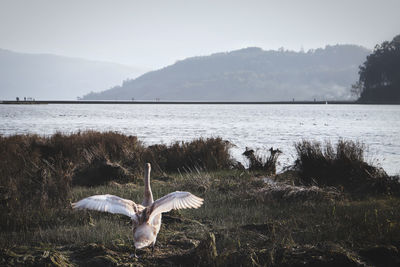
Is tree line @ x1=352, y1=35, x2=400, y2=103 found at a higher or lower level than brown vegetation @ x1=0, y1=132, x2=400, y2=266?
higher

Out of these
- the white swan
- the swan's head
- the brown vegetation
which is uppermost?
the white swan

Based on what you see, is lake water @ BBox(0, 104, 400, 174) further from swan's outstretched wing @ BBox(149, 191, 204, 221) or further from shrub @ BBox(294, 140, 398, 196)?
swan's outstretched wing @ BBox(149, 191, 204, 221)

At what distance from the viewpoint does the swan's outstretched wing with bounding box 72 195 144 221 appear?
6.37 meters

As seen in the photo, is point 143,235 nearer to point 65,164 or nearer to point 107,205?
point 107,205

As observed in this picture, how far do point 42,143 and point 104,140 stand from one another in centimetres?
256

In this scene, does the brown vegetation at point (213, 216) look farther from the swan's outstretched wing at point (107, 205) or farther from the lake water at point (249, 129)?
the lake water at point (249, 129)

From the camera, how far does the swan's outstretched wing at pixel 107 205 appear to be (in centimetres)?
Answer: 637

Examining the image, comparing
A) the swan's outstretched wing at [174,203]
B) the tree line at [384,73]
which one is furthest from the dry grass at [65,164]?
the tree line at [384,73]

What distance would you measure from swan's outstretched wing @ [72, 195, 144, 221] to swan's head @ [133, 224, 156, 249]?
0.22 metres

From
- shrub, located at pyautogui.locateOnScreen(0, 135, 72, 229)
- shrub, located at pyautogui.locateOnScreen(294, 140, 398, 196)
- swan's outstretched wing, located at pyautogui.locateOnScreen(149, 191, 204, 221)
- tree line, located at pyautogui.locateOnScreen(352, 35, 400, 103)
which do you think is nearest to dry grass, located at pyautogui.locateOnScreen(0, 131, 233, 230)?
shrub, located at pyautogui.locateOnScreen(0, 135, 72, 229)

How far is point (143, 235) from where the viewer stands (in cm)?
695

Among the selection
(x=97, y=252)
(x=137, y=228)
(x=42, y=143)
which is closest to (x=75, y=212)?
(x=97, y=252)

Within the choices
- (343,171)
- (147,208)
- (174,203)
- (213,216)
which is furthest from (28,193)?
(343,171)

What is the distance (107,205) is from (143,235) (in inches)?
32.9
